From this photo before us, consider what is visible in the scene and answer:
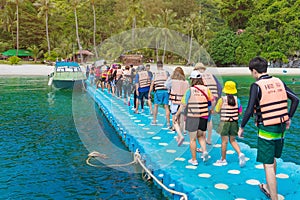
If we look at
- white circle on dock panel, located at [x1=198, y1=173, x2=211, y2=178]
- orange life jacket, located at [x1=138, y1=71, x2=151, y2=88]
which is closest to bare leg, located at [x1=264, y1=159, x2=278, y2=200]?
white circle on dock panel, located at [x1=198, y1=173, x2=211, y2=178]

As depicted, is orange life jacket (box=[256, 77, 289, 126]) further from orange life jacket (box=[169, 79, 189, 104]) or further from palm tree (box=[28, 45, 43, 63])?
palm tree (box=[28, 45, 43, 63])

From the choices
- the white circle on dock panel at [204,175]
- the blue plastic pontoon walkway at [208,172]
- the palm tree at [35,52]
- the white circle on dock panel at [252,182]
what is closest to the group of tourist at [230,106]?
the blue plastic pontoon walkway at [208,172]

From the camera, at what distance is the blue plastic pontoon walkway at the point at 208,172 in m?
5.24

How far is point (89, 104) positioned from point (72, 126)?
606cm

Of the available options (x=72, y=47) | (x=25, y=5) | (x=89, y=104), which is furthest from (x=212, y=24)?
(x=89, y=104)

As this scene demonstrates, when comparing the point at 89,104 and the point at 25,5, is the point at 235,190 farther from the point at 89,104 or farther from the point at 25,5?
the point at 25,5

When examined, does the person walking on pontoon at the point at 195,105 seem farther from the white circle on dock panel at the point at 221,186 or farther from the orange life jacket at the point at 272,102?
the orange life jacket at the point at 272,102

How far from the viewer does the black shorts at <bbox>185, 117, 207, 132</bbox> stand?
246 inches

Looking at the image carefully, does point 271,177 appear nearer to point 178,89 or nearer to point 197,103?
point 197,103

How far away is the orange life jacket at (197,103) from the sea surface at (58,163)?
1620 mm

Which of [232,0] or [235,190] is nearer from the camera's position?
[235,190]

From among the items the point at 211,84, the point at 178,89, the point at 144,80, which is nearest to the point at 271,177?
the point at 211,84

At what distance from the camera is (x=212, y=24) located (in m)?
69.1

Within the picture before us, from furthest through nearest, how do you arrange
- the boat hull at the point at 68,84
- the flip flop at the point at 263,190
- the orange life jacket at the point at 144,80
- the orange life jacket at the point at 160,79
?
the boat hull at the point at 68,84 < the orange life jacket at the point at 144,80 < the orange life jacket at the point at 160,79 < the flip flop at the point at 263,190
